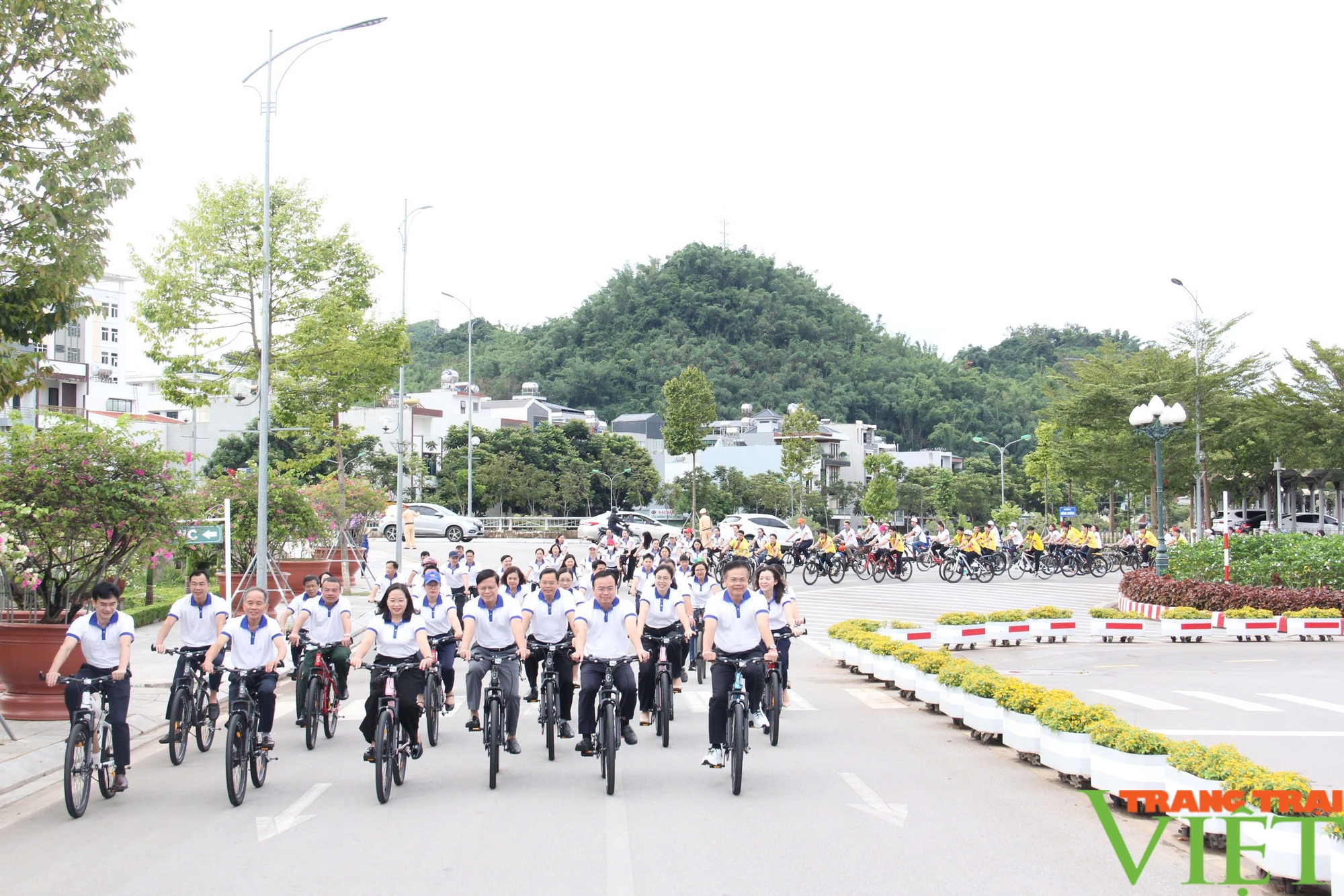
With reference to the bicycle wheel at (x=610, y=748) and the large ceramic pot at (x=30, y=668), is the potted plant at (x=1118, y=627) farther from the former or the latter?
the large ceramic pot at (x=30, y=668)

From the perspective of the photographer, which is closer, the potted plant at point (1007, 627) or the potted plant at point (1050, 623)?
the potted plant at point (1007, 627)

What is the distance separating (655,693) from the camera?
39.8ft

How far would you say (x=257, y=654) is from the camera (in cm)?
973

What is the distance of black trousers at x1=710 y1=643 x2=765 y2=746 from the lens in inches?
362

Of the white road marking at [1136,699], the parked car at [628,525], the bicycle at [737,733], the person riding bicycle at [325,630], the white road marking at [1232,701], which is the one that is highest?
the parked car at [628,525]

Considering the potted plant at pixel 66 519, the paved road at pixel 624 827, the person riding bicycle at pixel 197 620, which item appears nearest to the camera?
the paved road at pixel 624 827

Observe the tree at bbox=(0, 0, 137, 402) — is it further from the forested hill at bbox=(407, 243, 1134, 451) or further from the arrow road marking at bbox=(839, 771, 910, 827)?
the forested hill at bbox=(407, 243, 1134, 451)

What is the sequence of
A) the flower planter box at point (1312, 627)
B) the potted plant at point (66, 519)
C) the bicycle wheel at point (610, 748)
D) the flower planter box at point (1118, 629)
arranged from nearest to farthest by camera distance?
1. the bicycle wheel at point (610, 748)
2. the potted plant at point (66, 519)
3. the flower planter box at point (1118, 629)
4. the flower planter box at point (1312, 627)

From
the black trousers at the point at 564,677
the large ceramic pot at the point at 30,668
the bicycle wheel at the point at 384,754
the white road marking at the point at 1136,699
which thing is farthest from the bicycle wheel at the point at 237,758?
the white road marking at the point at 1136,699

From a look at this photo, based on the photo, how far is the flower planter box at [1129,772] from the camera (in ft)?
27.1

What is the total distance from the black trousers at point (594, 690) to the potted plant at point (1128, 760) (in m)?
3.57

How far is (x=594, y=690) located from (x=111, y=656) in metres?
3.69

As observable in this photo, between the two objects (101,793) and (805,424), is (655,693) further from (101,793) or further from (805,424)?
(805,424)

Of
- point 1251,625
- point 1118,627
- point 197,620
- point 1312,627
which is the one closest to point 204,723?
point 197,620
